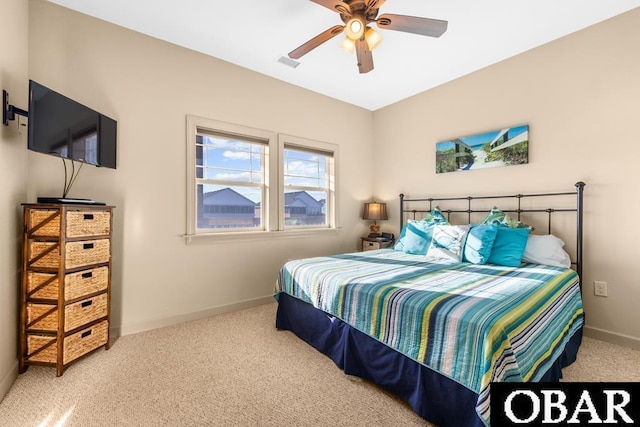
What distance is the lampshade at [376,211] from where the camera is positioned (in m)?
4.18

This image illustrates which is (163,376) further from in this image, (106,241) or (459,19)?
(459,19)

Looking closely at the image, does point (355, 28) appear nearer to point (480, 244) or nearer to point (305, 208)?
point (480, 244)

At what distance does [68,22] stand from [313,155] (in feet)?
8.93

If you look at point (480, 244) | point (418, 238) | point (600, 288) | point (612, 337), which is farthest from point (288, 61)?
point (612, 337)

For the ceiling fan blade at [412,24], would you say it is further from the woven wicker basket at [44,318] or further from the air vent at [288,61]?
the woven wicker basket at [44,318]

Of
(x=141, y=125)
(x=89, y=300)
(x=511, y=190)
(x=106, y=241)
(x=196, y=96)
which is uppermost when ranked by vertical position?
(x=196, y=96)

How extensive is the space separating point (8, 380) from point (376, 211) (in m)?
3.88

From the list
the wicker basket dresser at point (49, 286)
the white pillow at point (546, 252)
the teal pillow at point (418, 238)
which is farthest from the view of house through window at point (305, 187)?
the white pillow at point (546, 252)

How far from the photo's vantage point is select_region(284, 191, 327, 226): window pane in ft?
12.3

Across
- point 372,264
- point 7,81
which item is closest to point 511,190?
point 372,264

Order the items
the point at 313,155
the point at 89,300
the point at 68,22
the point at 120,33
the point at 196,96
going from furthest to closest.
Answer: the point at 313,155
the point at 196,96
the point at 120,33
the point at 68,22
the point at 89,300

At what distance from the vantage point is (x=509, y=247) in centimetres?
254

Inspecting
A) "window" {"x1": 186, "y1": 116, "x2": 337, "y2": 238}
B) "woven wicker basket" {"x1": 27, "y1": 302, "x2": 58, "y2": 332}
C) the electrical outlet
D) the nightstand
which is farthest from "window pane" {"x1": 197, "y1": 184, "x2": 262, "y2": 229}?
the electrical outlet

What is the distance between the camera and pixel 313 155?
4000 mm
